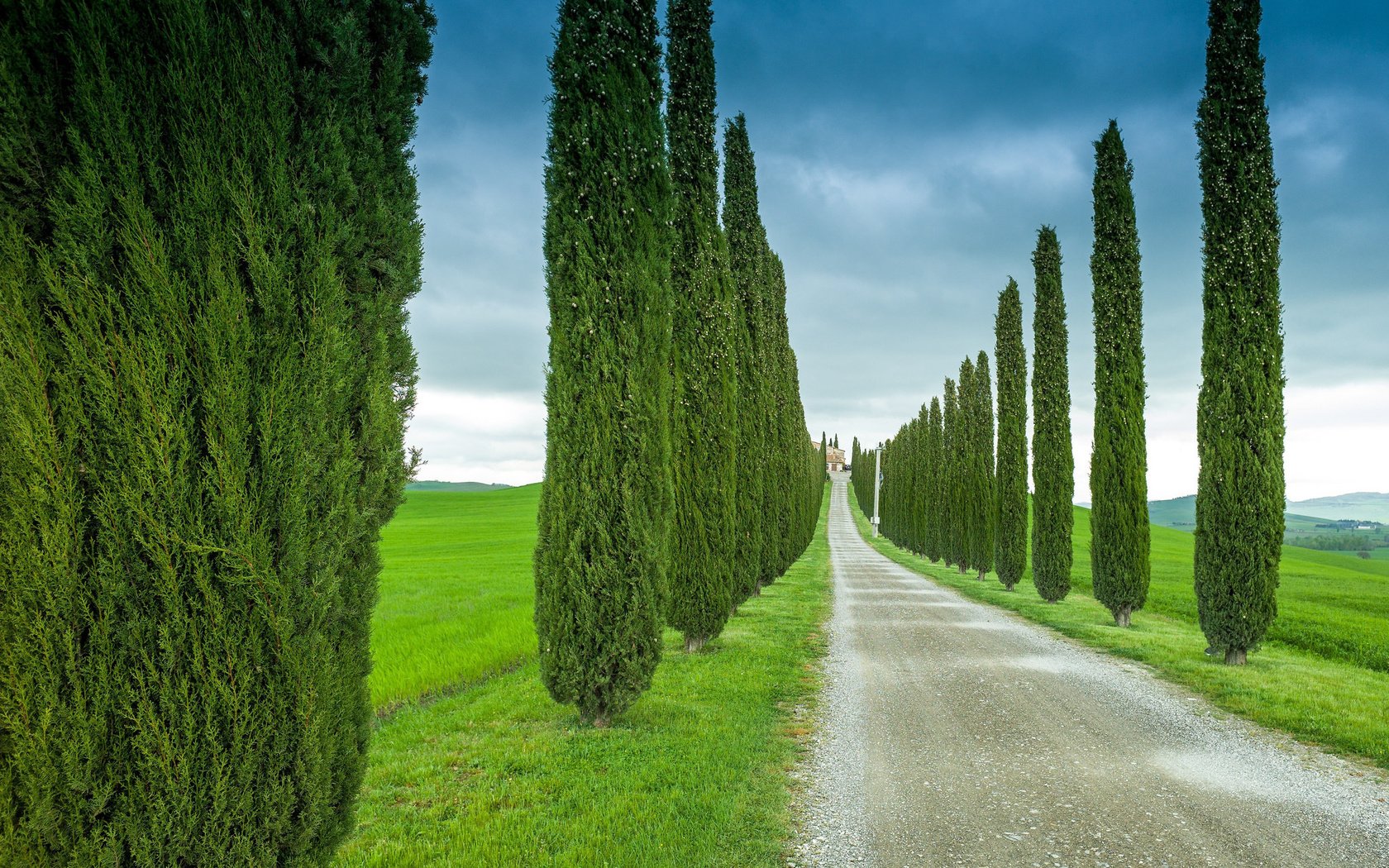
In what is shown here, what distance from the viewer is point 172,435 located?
2279 mm

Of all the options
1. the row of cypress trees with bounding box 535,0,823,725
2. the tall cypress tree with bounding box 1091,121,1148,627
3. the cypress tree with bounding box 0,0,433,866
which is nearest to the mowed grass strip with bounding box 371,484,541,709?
the cypress tree with bounding box 0,0,433,866

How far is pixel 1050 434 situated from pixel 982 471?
7964mm

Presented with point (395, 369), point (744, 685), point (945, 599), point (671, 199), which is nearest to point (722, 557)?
point (744, 685)

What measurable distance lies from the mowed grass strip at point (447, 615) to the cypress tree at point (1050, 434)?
44.0 ft

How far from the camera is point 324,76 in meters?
2.74

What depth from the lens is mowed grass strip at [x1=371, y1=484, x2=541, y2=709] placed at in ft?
30.1

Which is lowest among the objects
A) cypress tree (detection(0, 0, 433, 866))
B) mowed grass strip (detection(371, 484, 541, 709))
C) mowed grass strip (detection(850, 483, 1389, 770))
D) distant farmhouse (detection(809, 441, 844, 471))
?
mowed grass strip (detection(371, 484, 541, 709))

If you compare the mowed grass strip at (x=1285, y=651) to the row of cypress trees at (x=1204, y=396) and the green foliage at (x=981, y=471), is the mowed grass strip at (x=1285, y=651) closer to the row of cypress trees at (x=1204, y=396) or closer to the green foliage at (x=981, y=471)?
the row of cypress trees at (x=1204, y=396)

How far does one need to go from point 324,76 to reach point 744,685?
23.9ft

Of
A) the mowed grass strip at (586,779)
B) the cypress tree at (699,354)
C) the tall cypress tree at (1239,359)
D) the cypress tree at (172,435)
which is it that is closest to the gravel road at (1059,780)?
the mowed grass strip at (586,779)

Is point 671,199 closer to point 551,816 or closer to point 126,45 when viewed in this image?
point 126,45

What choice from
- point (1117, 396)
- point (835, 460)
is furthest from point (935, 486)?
point (835, 460)

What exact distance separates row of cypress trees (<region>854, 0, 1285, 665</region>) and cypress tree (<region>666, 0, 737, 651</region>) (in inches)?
299

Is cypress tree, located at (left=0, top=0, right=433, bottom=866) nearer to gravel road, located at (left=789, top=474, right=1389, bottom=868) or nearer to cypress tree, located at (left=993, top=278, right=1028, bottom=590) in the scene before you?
gravel road, located at (left=789, top=474, right=1389, bottom=868)
